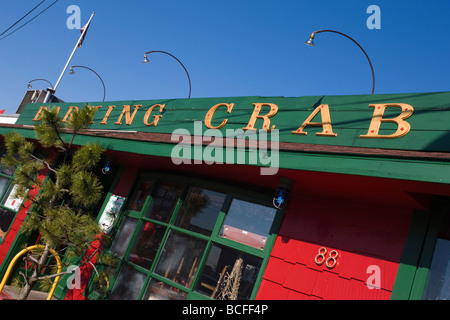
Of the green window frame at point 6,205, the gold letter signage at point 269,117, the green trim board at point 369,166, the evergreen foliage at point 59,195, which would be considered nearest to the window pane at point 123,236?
the evergreen foliage at point 59,195

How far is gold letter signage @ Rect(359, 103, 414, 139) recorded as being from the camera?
11.7 ft

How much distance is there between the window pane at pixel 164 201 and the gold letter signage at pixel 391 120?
2.81 meters

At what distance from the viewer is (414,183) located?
2941 millimetres

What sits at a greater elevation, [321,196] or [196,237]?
[321,196]

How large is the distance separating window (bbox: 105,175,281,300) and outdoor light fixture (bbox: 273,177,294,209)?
353 mm

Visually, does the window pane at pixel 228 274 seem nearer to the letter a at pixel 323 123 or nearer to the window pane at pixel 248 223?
the window pane at pixel 248 223

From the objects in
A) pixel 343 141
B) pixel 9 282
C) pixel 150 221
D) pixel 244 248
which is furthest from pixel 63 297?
pixel 343 141

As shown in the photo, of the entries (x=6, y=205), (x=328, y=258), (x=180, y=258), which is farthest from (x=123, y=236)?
(x=6, y=205)

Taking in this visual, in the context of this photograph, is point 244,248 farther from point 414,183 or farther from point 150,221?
point 414,183

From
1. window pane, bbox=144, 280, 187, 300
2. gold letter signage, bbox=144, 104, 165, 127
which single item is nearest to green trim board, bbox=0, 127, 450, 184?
window pane, bbox=144, 280, 187, 300

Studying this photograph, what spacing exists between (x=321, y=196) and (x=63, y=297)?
4.51 m

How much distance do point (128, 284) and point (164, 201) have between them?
1.27 metres

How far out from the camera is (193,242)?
4.88m

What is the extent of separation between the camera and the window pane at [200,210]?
16.1 ft
